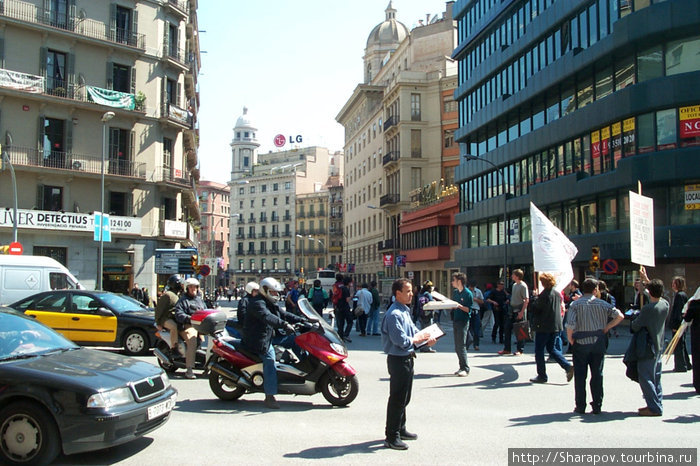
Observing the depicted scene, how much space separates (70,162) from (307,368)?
30.7 m

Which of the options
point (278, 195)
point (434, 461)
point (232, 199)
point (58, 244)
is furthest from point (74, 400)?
point (232, 199)

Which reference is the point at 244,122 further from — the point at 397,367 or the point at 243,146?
the point at 397,367

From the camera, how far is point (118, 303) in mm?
15312

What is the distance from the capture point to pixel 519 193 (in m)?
39.2

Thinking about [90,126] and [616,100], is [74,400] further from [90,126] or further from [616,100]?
[90,126]

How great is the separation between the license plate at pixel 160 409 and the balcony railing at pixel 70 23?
33.7 m

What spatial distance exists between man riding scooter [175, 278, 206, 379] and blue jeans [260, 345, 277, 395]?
2.90 meters

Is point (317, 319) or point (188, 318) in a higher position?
point (317, 319)

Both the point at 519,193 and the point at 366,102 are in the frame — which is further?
the point at 366,102

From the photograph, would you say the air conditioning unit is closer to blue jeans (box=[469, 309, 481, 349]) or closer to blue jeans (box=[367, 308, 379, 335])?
blue jeans (box=[367, 308, 379, 335])

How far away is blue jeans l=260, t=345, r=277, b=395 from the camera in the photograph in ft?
29.5

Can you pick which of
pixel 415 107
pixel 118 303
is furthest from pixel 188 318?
pixel 415 107

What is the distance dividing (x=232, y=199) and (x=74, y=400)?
128 meters

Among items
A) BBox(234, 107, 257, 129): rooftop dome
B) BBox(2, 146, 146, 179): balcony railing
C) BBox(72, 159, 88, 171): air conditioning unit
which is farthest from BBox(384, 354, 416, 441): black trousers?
BBox(234, 107, 257, 129): rooftop dome
